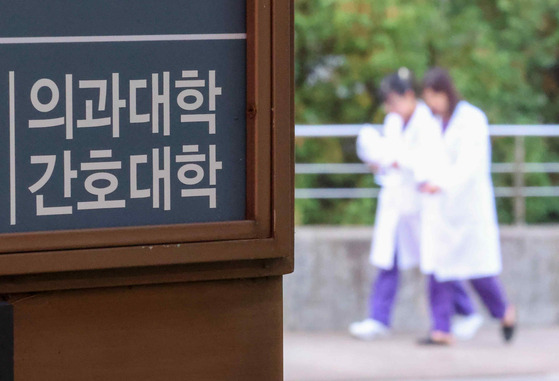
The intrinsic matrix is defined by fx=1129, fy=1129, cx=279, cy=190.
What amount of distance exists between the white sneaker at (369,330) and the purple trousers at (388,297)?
3cm

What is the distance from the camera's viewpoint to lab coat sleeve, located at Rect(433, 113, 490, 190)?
649 cm

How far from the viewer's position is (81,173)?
164 cm

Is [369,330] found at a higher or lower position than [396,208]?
lower

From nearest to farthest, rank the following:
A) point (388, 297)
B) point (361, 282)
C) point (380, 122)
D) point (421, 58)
A: point (388, 297) → point (361, 282) → point (421, 58) → point (380, 122)

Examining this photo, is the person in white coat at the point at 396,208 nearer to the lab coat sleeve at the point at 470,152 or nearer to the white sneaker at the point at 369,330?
the white sneaker at the point at 369,330

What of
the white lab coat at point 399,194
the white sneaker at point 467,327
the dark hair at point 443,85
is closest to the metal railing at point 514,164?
the white lab coat at point 399,194

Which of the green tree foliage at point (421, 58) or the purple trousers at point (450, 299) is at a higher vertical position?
the green tree foliage at point (421, 58)

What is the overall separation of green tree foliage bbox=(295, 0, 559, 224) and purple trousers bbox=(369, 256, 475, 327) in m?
4.94

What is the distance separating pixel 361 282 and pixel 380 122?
654cm

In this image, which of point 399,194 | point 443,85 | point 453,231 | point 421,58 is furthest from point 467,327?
point 421,58

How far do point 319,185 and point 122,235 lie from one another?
11904 millimetres

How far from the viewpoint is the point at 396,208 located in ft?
22.8

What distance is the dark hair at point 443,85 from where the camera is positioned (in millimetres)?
6684

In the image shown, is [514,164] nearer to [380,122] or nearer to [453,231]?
[453,231]
